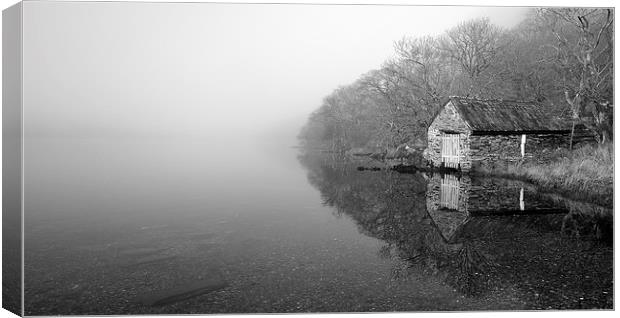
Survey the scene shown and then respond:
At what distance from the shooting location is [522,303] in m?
4.36

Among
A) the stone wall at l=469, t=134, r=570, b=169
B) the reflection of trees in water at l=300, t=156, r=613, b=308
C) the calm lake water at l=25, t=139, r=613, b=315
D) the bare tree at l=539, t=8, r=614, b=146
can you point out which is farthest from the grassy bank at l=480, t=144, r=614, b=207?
the stone wall at l=469, t=134, r=570, b=169

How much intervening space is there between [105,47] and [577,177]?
10191 millimetres

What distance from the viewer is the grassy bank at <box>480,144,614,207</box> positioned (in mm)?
7816

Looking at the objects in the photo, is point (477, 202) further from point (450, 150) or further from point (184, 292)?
point (184, 292)

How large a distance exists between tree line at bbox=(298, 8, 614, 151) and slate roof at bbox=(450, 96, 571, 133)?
1.91ft

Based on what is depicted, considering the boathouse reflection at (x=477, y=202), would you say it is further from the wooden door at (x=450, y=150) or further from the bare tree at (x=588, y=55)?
the bare tree at (x=588, y=55)

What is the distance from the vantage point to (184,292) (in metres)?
4.72

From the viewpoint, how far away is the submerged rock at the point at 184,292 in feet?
14.7

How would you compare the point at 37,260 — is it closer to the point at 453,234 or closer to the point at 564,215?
the point at 453,234

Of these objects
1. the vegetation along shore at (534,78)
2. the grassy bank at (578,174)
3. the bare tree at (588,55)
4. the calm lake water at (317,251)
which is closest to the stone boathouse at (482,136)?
the vegetation along shore at (534,78)

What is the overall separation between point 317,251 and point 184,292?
2.35m

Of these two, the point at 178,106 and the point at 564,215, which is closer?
the point at 178,106

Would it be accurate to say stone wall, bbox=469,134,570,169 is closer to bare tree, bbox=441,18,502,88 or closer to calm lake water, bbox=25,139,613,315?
calm lake water, bbox=25,139,613,315

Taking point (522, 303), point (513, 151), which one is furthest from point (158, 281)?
point (513, 151)
